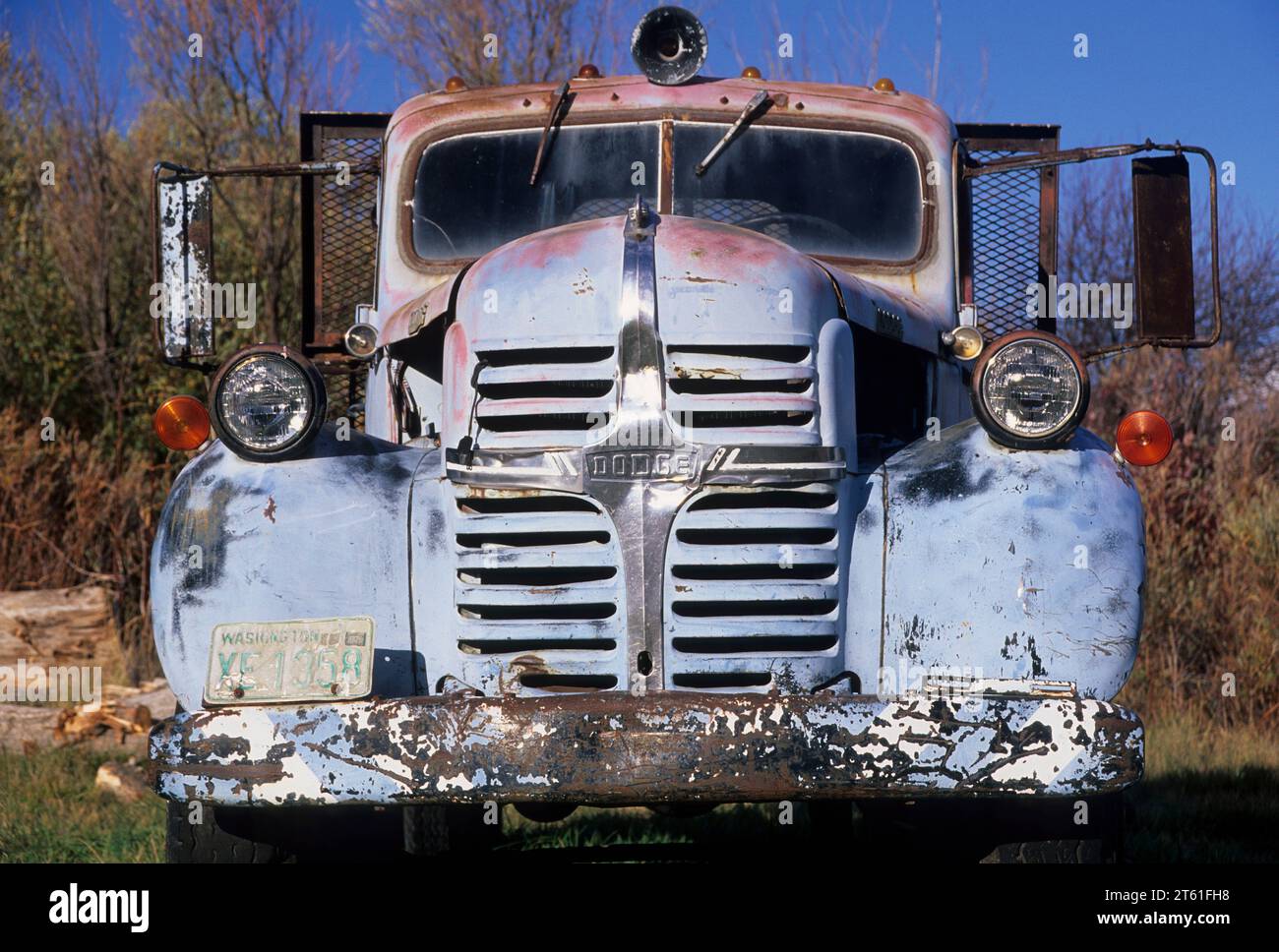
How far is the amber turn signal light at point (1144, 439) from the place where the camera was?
3.47m

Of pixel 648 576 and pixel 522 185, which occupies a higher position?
pixel 522 185

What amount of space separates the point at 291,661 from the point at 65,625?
6408 millimetres

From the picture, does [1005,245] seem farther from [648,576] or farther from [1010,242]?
[648,576]

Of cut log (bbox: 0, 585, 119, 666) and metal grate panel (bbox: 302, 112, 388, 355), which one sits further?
cut log (bbox: 0, 585, 119, 666)

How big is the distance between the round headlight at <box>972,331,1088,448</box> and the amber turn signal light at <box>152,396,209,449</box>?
1943 millimetres

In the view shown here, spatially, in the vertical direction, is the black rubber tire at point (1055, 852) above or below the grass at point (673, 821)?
above

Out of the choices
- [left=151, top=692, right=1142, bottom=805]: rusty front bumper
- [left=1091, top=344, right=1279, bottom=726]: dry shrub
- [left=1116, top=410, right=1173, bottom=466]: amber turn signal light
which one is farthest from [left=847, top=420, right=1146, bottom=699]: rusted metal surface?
[left=1091, top=344, right=1279, bottom=726]: dry shrub

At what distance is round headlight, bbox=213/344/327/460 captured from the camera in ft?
Result: 11.5

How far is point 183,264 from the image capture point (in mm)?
4453

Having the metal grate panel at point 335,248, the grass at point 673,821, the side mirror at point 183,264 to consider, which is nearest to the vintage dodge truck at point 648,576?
the side mirror at point 183,264

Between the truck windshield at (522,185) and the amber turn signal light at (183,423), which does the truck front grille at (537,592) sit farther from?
the truck windshield at (522,185)

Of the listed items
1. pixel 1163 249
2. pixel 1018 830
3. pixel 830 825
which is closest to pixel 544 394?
pixel 1018 830

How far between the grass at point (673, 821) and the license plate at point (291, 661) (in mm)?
1578

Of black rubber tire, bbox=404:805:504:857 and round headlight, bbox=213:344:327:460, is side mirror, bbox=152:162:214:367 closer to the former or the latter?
round headlight, bbox=213:344:327:460
